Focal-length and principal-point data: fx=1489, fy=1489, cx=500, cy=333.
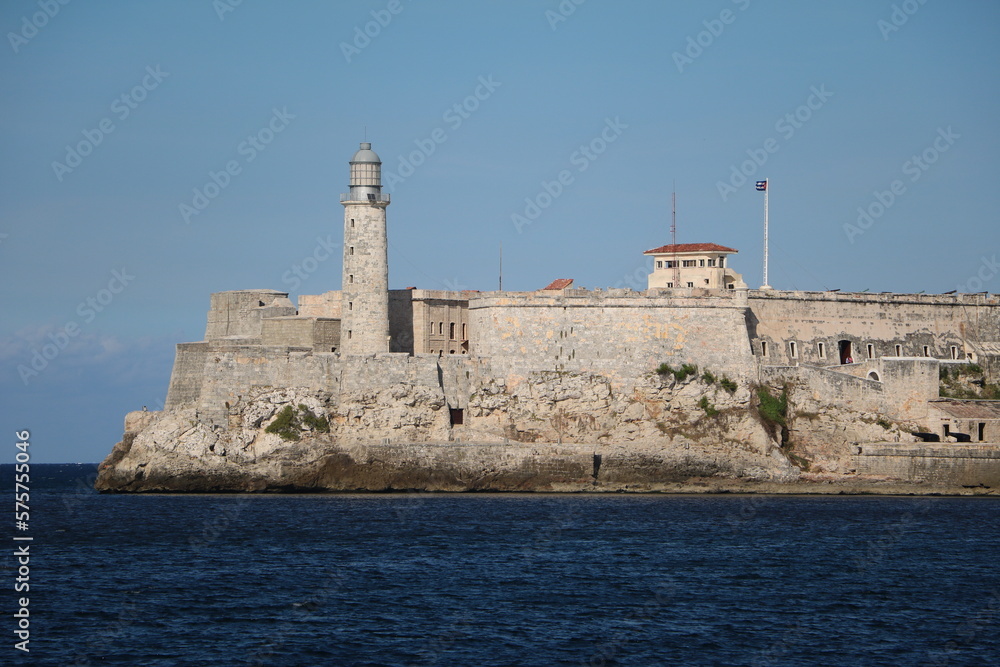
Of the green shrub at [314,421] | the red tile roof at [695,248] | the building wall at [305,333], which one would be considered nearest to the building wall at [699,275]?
the red tile roof at [695,248]

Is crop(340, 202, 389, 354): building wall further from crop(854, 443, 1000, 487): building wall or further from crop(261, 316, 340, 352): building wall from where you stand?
crop(854, 443, 1000, 487): building wall

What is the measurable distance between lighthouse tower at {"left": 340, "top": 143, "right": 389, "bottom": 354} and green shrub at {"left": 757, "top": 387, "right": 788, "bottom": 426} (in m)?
12.1

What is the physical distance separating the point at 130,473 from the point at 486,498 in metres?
11.3

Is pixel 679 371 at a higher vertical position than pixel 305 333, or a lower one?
lower

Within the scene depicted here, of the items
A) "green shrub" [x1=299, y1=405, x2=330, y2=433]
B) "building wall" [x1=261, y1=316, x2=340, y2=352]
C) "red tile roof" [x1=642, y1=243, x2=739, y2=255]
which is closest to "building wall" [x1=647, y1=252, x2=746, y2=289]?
"red tile roof" [x1=642, y1=243, x2=739, y2=255]

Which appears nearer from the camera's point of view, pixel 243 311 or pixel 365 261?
→ pixel 365 261

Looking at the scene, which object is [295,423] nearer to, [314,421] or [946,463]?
[314,421]

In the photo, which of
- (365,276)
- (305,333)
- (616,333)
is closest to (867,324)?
(616,333)

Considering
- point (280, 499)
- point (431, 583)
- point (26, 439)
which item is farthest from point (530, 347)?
point (26, 439)

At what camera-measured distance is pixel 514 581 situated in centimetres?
3050

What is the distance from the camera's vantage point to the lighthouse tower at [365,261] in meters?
46.7

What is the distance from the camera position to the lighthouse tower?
153 feet

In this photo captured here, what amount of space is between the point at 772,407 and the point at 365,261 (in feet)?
44.6

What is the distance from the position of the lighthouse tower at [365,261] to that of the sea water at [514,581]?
5276 mm
